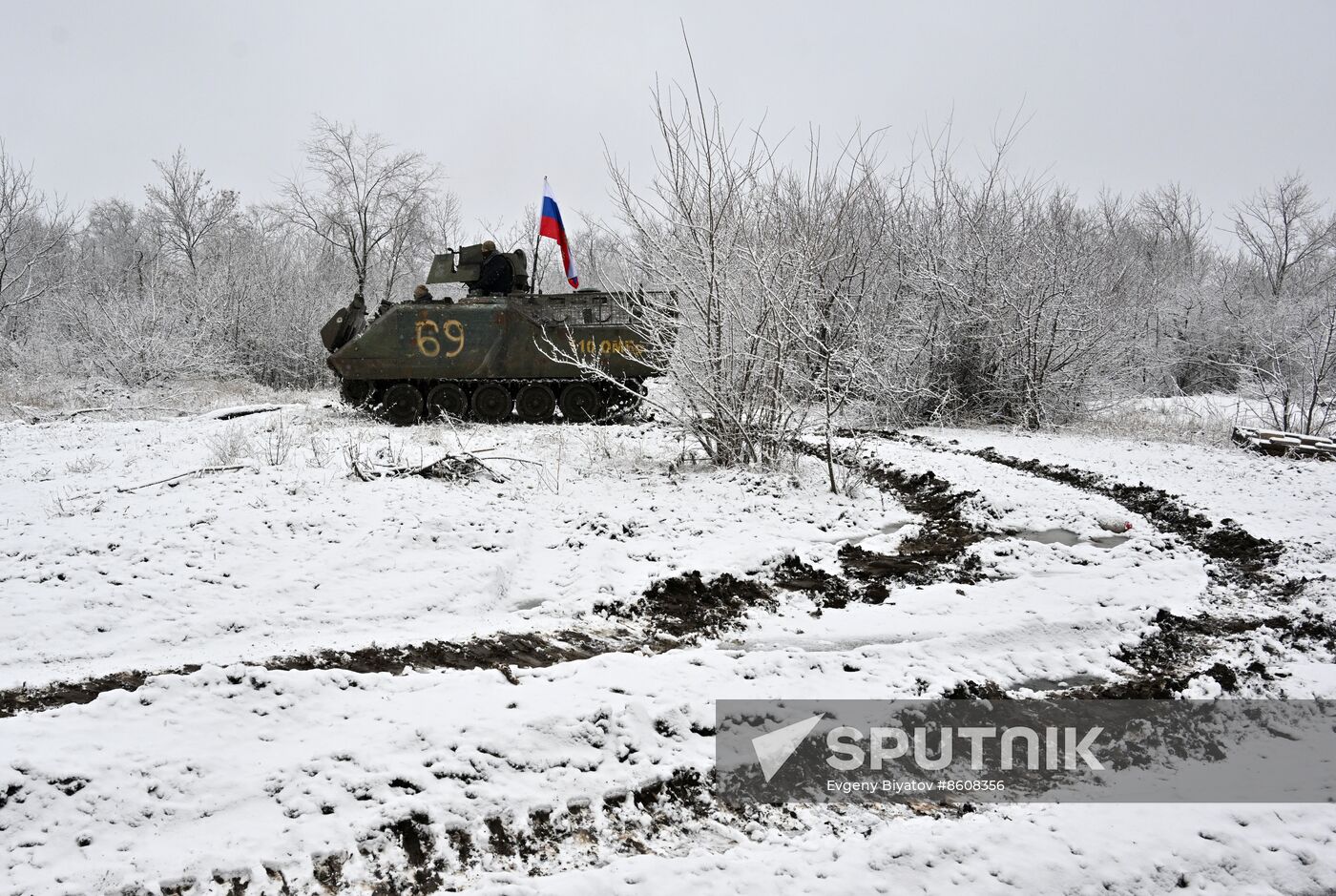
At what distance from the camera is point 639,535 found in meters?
6.03

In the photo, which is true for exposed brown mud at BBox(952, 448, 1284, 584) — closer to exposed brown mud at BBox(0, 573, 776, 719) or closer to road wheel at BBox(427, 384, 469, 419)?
exposed brown mud at BBox(0, 573, 776, 719)

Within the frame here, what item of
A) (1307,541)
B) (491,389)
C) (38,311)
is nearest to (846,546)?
(1307,541)

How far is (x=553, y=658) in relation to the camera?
12.8 feet

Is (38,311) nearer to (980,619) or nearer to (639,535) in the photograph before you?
(639,535)

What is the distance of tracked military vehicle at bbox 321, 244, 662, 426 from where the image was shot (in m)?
12.3

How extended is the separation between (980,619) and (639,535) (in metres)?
2.68

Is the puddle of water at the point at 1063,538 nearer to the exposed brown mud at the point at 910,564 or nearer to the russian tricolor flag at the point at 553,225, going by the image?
the exposed brown mud at the point at 910,564

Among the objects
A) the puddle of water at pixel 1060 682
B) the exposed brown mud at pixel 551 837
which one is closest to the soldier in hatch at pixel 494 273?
the puddle of water at pixel 1060 682

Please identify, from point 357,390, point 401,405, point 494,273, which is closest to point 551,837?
point 401,405

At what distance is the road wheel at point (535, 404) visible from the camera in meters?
12.6

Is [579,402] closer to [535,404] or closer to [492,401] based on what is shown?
[535,404]

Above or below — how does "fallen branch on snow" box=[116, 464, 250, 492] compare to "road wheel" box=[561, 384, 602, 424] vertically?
below

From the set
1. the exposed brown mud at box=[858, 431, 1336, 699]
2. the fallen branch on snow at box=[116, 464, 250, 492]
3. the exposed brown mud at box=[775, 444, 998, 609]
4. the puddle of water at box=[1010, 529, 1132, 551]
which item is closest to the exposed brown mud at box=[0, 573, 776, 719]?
the exposed brown mud at box=[775, 444, 998, 609]

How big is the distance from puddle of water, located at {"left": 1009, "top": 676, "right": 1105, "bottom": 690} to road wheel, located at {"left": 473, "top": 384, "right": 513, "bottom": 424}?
10.2 meters
